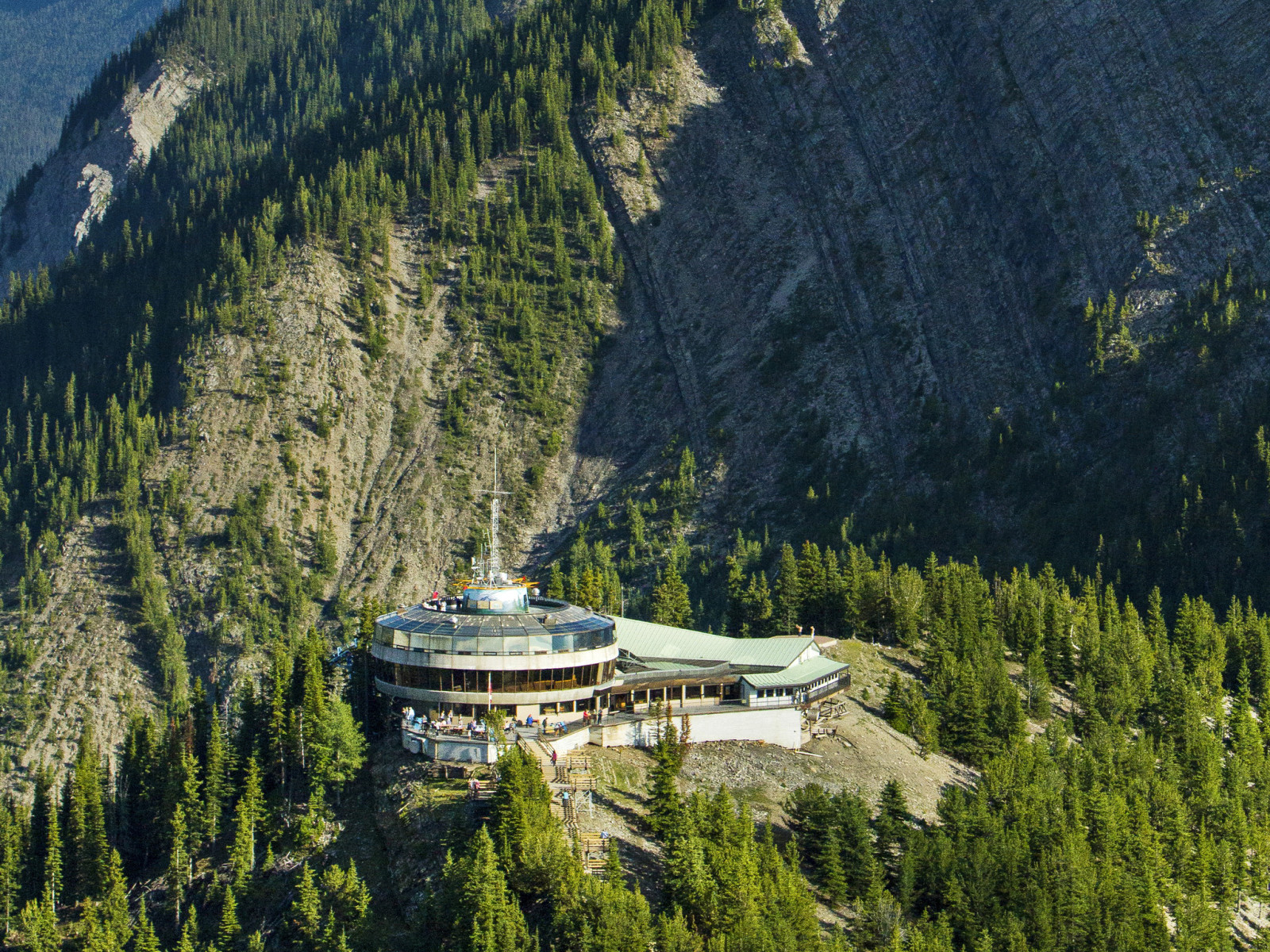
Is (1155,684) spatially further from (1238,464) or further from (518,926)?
(518,926)

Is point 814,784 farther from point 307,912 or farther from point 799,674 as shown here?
point 307,912

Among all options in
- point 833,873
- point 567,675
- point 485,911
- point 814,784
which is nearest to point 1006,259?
point 814,784

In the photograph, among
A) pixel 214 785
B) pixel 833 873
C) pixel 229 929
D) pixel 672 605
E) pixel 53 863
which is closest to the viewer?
pixel 833 873

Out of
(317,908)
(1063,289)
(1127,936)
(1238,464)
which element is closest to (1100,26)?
(1063,289)

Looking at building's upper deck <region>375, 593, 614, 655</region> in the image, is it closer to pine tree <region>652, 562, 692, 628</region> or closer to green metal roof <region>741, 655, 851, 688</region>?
green metal roof <region>741, 655, 851, 688</region>

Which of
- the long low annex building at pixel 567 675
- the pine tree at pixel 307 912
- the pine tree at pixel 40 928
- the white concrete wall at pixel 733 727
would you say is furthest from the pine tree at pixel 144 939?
the white concrete wall at pixel 733 727

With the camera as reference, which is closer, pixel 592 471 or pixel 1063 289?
pixel 1063 289
